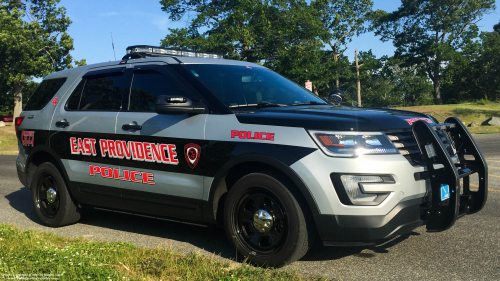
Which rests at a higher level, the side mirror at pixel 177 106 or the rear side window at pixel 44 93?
the rear side window at pixel 44 93

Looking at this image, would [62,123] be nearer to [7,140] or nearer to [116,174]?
[116,174]

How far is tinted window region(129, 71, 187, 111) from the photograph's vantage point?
4.96 metres

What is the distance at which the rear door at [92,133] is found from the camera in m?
5.30

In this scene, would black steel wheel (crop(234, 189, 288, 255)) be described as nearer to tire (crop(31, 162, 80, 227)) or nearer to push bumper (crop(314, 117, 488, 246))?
push bumper (crop(314, 117, 488, 246))

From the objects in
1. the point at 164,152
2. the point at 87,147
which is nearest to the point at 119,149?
the point at 87,147

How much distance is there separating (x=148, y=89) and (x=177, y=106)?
93cm

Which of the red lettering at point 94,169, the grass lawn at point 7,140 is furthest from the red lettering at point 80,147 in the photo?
the grass lawn at point 7,140

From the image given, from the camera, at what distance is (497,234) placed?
5.03 meters

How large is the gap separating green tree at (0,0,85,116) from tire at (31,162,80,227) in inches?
1253

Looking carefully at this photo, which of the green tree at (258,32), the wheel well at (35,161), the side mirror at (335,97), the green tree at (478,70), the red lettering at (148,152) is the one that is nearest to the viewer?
the red lettering at (148,152)

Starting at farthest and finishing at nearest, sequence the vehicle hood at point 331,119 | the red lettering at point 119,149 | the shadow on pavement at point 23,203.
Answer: the shadow on pavement at point 23,203 → the red lettering at point 119,149 → the vehicle hood at point 331,119

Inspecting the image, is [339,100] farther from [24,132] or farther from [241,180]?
[24,132]

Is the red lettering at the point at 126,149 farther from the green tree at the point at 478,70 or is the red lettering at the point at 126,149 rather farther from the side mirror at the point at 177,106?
the green tree at the point at 478,70

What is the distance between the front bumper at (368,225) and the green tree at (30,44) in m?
35.3
